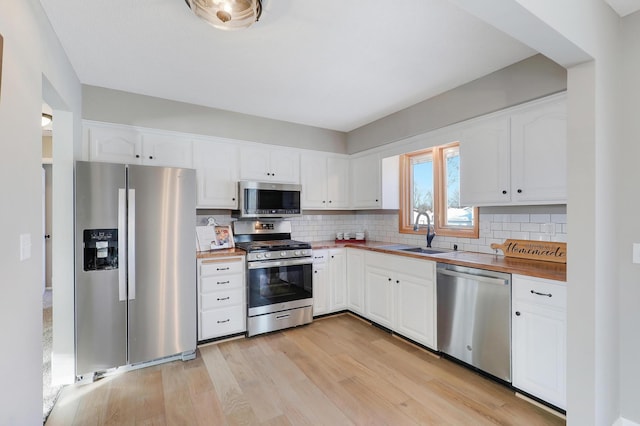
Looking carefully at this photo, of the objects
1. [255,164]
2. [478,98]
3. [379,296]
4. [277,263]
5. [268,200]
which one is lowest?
[379,296]

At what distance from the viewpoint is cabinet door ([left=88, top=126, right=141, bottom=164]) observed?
2791 millimetres

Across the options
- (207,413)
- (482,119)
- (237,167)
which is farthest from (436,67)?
(207,413)

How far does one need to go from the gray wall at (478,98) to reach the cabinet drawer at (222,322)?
2.55m

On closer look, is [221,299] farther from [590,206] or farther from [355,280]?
[590,206]

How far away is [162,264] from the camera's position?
2627 mm

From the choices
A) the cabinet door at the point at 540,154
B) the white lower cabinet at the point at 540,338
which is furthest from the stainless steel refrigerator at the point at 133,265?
the cabinet door at the point at 540,154

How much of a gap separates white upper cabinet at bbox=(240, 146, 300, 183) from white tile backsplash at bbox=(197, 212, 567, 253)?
0.59 metres

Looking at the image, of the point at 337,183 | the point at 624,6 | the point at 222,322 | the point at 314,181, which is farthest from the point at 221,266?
the point at 624,6

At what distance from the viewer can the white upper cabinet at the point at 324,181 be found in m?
3.99

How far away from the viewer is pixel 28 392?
1415 millimetres

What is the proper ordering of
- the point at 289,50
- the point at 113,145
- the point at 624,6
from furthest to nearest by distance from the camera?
the point at 113,145 < the point at 289,50 < the point at 624,6

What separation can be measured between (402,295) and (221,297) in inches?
71.7

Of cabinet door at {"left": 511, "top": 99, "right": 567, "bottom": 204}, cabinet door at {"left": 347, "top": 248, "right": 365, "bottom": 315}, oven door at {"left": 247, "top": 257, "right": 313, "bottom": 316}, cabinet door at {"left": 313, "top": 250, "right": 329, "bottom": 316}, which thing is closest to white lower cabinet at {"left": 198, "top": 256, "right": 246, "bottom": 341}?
oven door at {"left": 247, "top": 257, "right": 313, "bottom": 316}

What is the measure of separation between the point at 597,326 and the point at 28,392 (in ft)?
9.24
